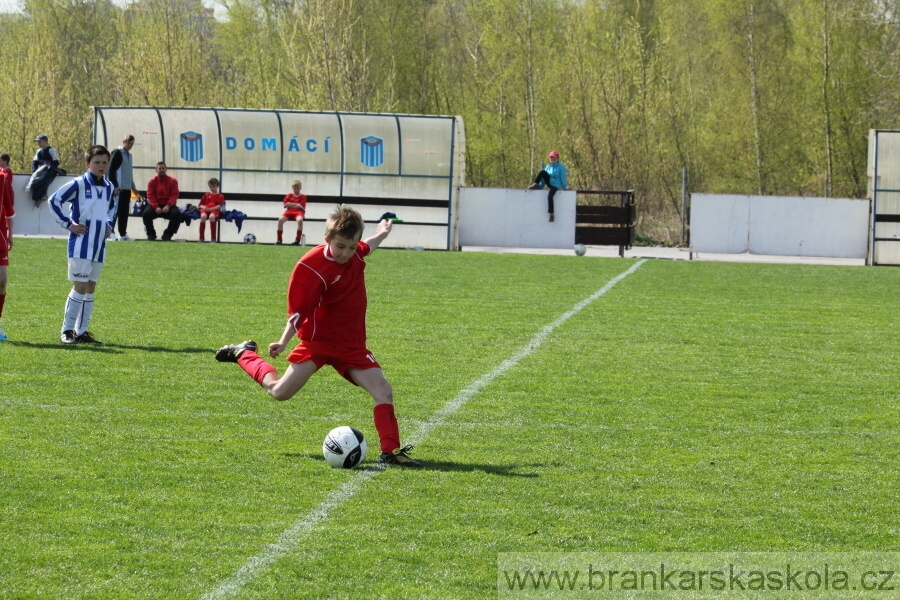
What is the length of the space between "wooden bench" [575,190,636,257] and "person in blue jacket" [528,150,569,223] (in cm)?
50

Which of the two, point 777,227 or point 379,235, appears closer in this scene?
point 379,235

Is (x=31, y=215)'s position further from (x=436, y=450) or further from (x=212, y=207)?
(x=436, y=450)

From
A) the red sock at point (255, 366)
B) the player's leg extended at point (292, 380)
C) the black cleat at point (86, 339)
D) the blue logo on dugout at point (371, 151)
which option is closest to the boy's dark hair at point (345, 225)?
the player's leg extended at point (292, 380)

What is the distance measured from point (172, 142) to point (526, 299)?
13.6m

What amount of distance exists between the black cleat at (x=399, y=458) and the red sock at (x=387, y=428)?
26mm

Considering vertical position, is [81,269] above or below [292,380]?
above

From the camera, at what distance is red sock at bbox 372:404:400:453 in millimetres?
6047

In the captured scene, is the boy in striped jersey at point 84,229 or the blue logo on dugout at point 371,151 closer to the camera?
the boy in striped jersey at point 84,229

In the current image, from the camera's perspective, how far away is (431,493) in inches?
214

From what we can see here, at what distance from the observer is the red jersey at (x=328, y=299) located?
19.9 ft

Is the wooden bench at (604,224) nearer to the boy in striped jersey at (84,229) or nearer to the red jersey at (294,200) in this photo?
the red jersey at (294,200)

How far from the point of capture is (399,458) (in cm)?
601

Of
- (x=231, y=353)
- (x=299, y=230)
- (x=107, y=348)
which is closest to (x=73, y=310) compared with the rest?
(x=107, y=348)

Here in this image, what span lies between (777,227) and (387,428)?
758 inches
